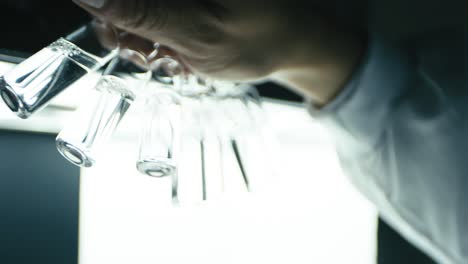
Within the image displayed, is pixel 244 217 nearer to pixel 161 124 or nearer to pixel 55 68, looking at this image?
pixel 161 124

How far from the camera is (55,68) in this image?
45cm

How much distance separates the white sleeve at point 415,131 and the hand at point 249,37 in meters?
0.04

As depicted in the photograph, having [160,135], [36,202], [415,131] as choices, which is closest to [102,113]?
[160,135]

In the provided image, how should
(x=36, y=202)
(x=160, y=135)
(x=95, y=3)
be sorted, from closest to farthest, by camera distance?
(x=95, y=3) → (x=160, y=135) → (x=36, y=202)

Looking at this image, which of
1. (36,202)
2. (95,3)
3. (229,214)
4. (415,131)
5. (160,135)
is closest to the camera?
(95,3)

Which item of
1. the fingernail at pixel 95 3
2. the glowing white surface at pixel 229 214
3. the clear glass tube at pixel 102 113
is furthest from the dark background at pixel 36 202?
the fingernail at pixel 95 3

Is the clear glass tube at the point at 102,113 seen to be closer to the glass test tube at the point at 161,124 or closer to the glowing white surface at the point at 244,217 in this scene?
the glass test tube at the point at 161,124

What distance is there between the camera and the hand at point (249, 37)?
1.31ft

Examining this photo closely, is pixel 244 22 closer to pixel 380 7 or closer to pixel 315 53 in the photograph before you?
pixel 315 53

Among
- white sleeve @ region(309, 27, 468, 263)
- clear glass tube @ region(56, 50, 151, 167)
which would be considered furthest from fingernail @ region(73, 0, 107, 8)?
white sleeve @ region(309, 27, 468, 263)

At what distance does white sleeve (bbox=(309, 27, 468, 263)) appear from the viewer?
2.06 feet

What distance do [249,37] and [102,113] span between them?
0.57 ft

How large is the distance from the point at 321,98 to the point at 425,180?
192mm

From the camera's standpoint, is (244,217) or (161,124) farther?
(244,217)
